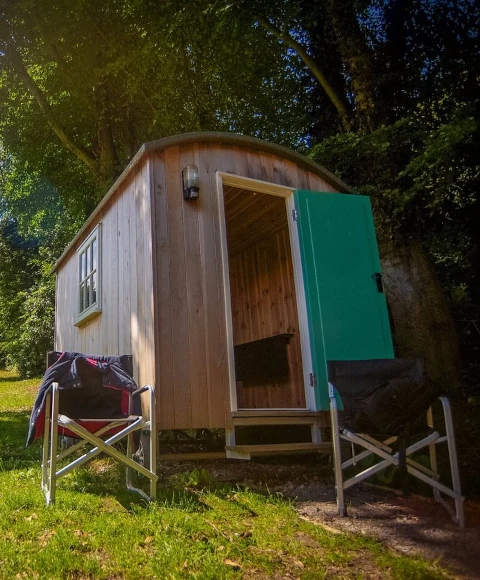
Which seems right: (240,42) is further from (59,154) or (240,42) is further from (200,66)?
(59,154)

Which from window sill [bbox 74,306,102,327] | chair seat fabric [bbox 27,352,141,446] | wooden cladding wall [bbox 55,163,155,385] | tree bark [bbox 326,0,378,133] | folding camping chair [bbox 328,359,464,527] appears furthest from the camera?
tree bark [bbox 326,0,378,133]

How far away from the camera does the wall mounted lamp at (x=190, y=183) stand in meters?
4.12

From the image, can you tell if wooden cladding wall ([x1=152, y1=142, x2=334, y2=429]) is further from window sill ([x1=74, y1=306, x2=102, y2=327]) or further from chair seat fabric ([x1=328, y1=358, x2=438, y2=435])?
window sill ([x1=74, y1=306, x2=102, y2=327])

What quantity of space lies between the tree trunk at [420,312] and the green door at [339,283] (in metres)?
1.70

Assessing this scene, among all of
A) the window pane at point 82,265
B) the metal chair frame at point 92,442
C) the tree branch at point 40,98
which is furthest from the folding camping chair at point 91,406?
the tree branch at point 40,98

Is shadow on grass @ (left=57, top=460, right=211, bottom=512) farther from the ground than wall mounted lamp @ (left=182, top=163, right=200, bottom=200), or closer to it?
closer to it

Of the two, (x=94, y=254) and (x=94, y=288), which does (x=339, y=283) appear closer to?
(x=94, y=288)

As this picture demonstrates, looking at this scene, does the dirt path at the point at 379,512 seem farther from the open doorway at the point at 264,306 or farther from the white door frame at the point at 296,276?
the open doorway at the point at 264,306

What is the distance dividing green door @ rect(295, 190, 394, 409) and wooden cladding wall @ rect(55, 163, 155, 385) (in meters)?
1.43

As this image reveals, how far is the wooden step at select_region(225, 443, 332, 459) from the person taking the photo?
11.9 ft

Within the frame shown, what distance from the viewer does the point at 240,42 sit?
8.57m

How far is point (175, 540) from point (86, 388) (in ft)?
4.68

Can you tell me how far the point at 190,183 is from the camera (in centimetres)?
412

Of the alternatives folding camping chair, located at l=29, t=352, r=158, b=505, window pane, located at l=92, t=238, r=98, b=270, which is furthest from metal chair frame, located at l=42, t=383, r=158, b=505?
window pane, located at l=92, t=238, r=98, b=270
